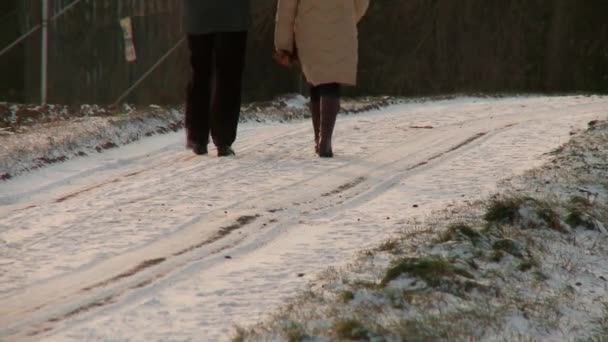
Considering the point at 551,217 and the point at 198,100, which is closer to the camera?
the point at 551,217

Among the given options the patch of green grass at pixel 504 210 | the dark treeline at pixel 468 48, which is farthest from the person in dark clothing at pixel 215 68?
the dark treeline at pixel 468 48

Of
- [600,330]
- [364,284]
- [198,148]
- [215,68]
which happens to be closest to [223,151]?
[198,148]

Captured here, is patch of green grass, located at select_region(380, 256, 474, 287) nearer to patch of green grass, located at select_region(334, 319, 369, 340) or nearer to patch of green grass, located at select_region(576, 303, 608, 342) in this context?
patch of green grass, located at select_region(576, 303, 608, 342)

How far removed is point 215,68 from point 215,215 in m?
2.73

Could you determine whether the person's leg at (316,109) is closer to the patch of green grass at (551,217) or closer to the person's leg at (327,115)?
the person's leg at (327,115)

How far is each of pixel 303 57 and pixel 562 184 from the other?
2.61 metres

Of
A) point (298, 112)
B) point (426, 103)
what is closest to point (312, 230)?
point (298, 112)

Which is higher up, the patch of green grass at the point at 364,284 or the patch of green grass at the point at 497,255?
the patch of green grass at the point at 497,255

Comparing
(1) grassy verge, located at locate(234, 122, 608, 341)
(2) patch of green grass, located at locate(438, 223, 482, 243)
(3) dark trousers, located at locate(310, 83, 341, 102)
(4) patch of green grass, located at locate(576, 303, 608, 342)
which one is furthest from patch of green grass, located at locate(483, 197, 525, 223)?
(3) dark trousers, located at locate(310, 83, 341, 102)

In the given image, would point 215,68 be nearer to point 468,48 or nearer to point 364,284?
point 364,284

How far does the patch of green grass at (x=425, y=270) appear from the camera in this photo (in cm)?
639

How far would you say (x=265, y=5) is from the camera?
17594 millimetres

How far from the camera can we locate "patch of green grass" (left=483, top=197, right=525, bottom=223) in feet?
25.6

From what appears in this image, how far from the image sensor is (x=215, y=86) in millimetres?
10867
